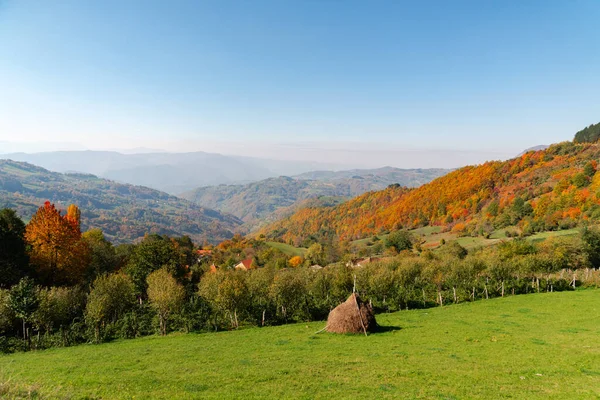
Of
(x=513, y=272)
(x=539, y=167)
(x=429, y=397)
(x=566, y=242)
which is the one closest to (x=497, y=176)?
(x=539, y=167)

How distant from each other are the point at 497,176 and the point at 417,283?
170 metres

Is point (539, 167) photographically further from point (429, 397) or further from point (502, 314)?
point (429, 397)

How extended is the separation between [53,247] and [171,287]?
76.0 feet

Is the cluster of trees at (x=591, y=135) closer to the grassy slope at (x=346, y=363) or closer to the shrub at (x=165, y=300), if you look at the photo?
the grassy slope at (x=346, y=363)

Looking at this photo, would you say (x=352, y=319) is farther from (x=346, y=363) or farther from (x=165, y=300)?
(x=165, y=300)

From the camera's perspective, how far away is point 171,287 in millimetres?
36375

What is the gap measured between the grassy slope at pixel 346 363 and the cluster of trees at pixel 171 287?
4279 mm

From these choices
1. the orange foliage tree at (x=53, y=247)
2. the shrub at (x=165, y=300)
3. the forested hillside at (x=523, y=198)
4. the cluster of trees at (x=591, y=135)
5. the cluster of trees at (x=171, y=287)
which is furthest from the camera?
the cluster of trees at (x=591, y=135)

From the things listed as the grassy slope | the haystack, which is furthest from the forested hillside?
the haystack

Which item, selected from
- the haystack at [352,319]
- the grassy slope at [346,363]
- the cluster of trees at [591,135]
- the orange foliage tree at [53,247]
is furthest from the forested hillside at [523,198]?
the orange foliage tree at [53,247]

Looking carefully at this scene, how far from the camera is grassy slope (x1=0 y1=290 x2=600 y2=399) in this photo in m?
15.0

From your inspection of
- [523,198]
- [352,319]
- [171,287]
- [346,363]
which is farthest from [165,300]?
[523,198]

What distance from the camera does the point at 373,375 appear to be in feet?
57.4

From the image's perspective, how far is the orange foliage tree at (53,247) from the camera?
1720 inches
